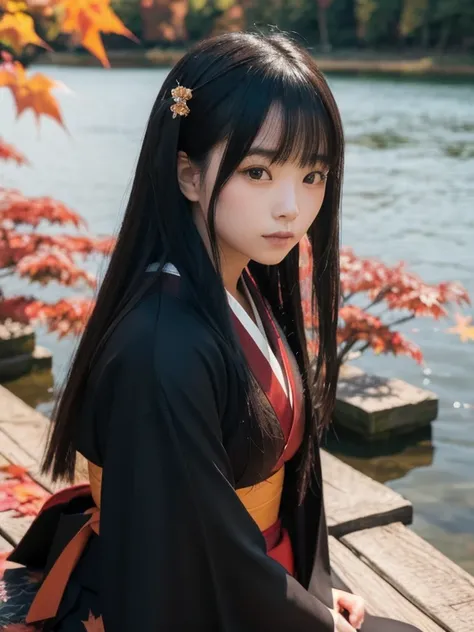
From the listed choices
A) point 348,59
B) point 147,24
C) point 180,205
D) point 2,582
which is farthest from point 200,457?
point 147,24

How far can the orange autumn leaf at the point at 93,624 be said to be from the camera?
1.62 m

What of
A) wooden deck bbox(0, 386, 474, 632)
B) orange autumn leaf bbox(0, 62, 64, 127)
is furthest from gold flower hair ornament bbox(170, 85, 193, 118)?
orange autumn leaf bbox(0, 62, 64, 127)

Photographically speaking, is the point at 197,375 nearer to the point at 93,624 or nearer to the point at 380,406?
the point at 93,624

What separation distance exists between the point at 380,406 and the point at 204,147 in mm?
3105

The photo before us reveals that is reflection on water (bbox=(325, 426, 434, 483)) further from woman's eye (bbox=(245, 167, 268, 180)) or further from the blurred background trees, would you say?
the blurred background trees

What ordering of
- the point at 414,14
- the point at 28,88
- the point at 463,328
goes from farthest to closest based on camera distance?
1. the point at 414,14
2. the point at 463,328
3. the point at 28,88

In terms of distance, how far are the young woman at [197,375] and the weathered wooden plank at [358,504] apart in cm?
92

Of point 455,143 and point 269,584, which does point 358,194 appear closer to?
point 455,143

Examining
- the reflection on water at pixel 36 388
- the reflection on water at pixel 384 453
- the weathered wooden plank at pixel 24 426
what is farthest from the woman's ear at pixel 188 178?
the reflection on water at pixel 36 388

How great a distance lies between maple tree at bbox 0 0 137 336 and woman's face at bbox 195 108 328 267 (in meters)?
2.24

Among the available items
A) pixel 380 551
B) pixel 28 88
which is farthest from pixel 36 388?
pixel 380 551

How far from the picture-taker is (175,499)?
1470 millimetres

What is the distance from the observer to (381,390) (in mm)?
4652

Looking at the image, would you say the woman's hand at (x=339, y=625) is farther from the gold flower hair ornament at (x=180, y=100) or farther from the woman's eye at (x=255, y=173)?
the gold flower hair ornament at (x=180, y=100)
